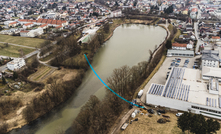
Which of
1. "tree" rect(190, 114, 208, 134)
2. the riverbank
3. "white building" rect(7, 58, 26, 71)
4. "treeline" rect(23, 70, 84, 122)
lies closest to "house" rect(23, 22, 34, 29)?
"white building" rect(7, 58, 26, 71)

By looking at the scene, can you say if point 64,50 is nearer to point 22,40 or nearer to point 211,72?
point 22,40

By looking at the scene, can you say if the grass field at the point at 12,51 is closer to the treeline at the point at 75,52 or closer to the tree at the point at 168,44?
the treeline at the point at 75,52

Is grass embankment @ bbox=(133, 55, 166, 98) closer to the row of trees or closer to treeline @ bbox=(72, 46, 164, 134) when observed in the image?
treeline @ bbox=(72, 46, 164, 134)

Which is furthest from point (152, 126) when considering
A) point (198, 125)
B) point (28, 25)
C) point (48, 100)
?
point (28, 25)

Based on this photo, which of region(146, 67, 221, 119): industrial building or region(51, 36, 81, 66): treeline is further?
region(51, 36, 81, 66): treeline

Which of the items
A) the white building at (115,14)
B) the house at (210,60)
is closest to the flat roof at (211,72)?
the house at (210,60)

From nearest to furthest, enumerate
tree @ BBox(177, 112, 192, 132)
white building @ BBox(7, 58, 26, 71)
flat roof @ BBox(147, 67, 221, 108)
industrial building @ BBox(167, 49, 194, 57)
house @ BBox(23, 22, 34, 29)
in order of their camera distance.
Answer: tree @ BBox(177, 112, 192, 132), flat roof @ BBox(147, 67, 221, 108), white building @ BBox(7, 58, 26, 71), industrial building @ BBox(167, 49, 194, 57), house @ BBox(23, 22, 34, 29)

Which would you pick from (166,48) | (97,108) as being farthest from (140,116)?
(166,48)
